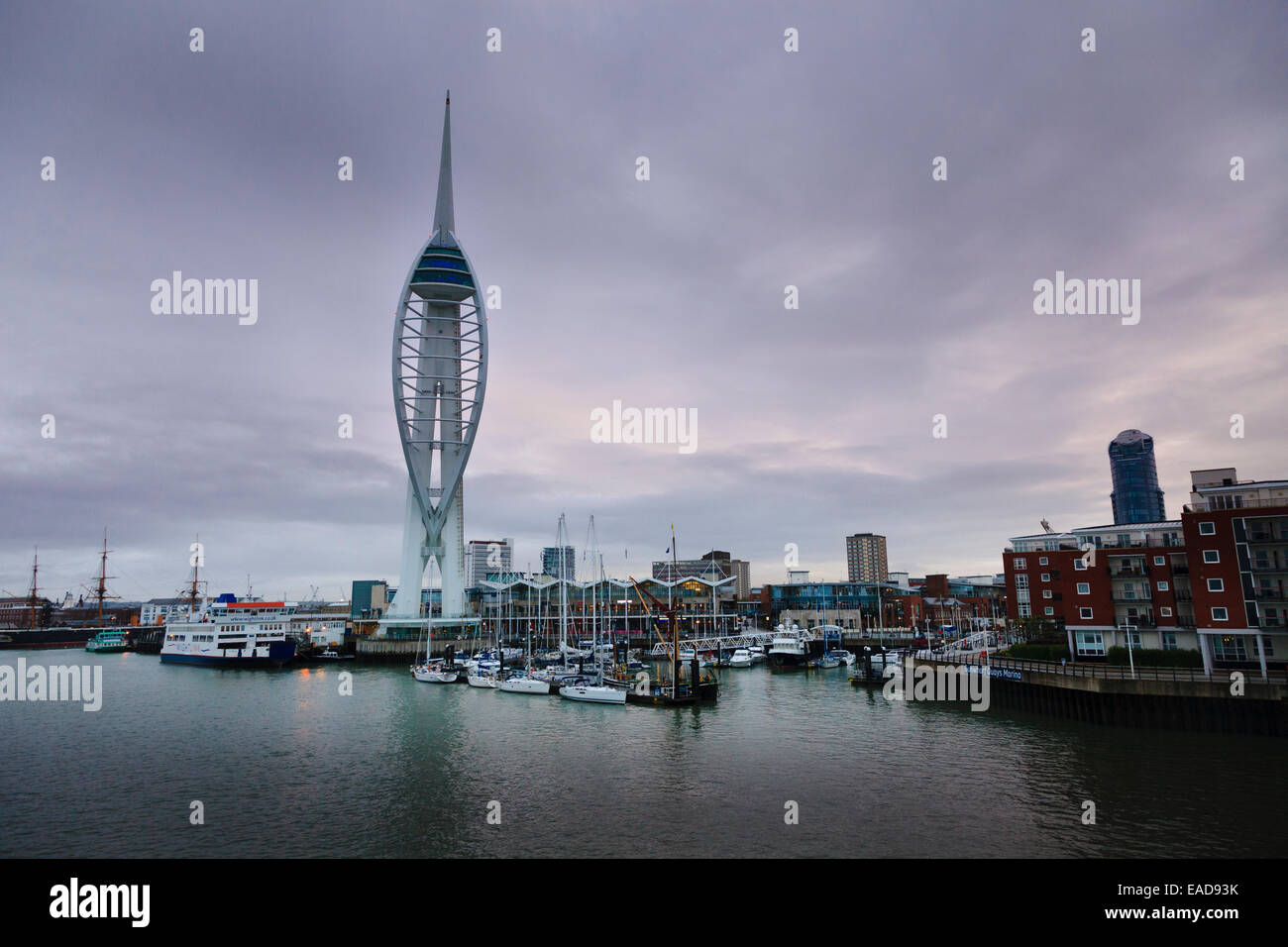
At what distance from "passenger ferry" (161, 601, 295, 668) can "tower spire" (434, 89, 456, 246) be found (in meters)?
82.4

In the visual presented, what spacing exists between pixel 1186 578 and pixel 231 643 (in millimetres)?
117063

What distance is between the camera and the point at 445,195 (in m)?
145

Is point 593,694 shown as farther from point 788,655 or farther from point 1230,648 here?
point 1230,648

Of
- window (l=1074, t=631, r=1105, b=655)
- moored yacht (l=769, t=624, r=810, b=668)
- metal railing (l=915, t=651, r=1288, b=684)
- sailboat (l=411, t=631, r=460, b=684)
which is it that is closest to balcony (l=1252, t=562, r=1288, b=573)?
metal railing (l=915, t=651, r=1288, b=684)

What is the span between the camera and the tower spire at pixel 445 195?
14400 centimetres

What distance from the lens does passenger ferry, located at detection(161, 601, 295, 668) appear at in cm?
10125

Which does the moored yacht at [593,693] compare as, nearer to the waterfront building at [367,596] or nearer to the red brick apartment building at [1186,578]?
the red brick apartment building at [1186,578]

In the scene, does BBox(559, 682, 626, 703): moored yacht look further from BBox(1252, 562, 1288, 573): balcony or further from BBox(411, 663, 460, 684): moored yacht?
BBox(1252, 562, 1288, 573): balcony

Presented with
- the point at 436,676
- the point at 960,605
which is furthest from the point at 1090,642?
the point at 960,605

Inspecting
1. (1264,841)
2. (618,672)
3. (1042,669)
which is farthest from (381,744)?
(1042,669)

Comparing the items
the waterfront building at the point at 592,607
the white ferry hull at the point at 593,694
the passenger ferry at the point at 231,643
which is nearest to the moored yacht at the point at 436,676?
the white ferry hull at the point at 593,694

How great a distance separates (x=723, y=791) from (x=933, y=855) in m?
10.3

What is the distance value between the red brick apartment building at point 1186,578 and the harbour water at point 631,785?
9.20 meters
